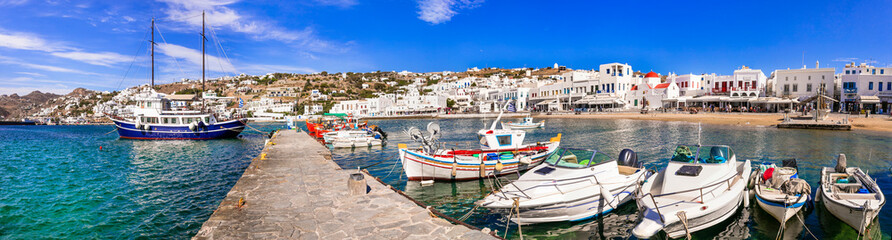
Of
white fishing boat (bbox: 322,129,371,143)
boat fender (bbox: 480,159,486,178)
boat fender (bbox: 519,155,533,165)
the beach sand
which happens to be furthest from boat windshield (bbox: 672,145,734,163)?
the beach sand

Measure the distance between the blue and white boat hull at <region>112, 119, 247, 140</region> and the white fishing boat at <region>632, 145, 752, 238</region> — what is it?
39.6 metres

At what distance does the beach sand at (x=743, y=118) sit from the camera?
36.5m

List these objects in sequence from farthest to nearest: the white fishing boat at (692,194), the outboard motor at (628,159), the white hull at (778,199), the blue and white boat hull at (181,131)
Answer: the blue and white boat hull at (181,131) → the outboard motor at (628,159) → the white hull at (778,199) → the white fishing boat at (692,194)

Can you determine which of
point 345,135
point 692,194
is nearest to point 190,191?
point 345,135

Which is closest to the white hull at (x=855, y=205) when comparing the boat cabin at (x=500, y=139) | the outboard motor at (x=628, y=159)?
the outboard motor at (x=628, y=159)

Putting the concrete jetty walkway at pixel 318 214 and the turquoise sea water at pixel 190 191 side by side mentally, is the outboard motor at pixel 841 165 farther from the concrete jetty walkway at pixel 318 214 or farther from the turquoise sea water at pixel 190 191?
the concrete jetty walkway at pixel 318 214

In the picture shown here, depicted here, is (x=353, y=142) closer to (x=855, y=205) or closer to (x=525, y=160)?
(x=525, y=160)

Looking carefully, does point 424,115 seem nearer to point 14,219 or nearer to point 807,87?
point 807,87

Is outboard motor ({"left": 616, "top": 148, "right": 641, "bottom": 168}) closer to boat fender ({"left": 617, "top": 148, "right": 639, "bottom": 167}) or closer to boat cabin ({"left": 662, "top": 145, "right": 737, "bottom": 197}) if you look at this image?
boat fender ({"left": 617, "top": 148, "right": 639, "bottom": 167})

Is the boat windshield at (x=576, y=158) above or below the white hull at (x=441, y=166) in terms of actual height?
above

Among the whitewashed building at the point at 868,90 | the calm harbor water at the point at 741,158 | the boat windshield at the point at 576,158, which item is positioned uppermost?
the whitewashed building at the point at 868,90

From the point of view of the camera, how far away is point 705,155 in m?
11.0

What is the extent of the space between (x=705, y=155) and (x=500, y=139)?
8123mm

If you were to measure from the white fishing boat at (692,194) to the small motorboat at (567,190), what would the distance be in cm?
81
